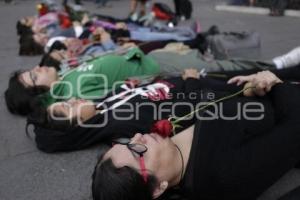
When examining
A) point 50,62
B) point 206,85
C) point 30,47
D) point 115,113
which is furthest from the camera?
point 30,47

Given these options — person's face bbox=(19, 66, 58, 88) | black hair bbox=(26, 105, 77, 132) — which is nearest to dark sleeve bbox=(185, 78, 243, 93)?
black hair bbox=(26, 105, 77, 132)

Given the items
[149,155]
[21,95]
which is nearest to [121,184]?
[149,155]

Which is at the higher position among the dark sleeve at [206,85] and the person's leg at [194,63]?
the dark sleeve at [206,85]

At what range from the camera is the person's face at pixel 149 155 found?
2.20m

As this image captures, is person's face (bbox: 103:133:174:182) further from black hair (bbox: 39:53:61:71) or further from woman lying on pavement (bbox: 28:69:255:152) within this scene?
black hair (bbox: 39:53:61:71)

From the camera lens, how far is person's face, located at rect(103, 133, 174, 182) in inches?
86.4

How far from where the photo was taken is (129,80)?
13.1 feet

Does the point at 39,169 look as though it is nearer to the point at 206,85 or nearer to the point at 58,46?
the point at 206,85

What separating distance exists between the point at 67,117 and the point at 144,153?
1.28 m

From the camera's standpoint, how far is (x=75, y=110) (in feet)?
11.1

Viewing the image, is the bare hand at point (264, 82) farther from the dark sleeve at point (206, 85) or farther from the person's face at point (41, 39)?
the person's face at point (41, 39)

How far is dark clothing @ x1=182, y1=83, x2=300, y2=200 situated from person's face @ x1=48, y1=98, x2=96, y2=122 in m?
1.14

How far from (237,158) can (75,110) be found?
4.98 ft

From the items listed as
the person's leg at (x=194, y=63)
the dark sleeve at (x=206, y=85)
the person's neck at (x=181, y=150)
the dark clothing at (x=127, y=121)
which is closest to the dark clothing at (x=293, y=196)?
the person's neck at (x=181, y=150)
